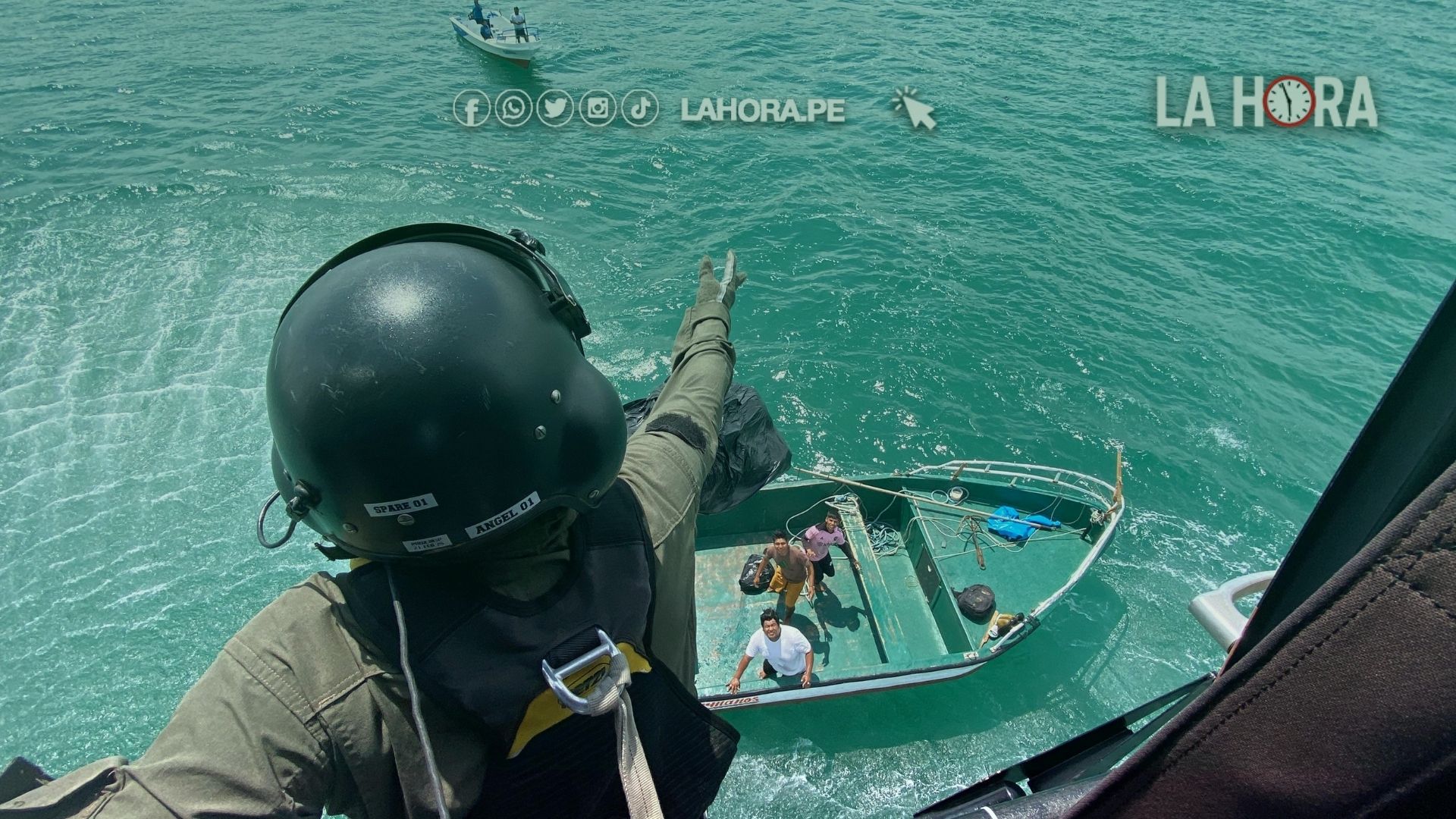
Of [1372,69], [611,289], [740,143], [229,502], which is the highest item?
[1372,69]

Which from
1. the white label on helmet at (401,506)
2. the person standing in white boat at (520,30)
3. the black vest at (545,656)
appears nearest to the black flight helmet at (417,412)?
the white label on helmet at (401,506)

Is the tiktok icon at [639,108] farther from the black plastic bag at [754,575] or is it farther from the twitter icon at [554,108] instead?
the black plastic bag at [754,575]

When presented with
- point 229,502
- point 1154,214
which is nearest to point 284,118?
point 229,502

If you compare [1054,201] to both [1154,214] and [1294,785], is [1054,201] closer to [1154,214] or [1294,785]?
[1154,214]

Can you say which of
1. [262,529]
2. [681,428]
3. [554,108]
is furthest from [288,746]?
[554,108]

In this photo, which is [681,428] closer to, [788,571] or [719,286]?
[719,286]

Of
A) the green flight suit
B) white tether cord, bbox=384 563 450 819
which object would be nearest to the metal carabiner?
the green flight suit
